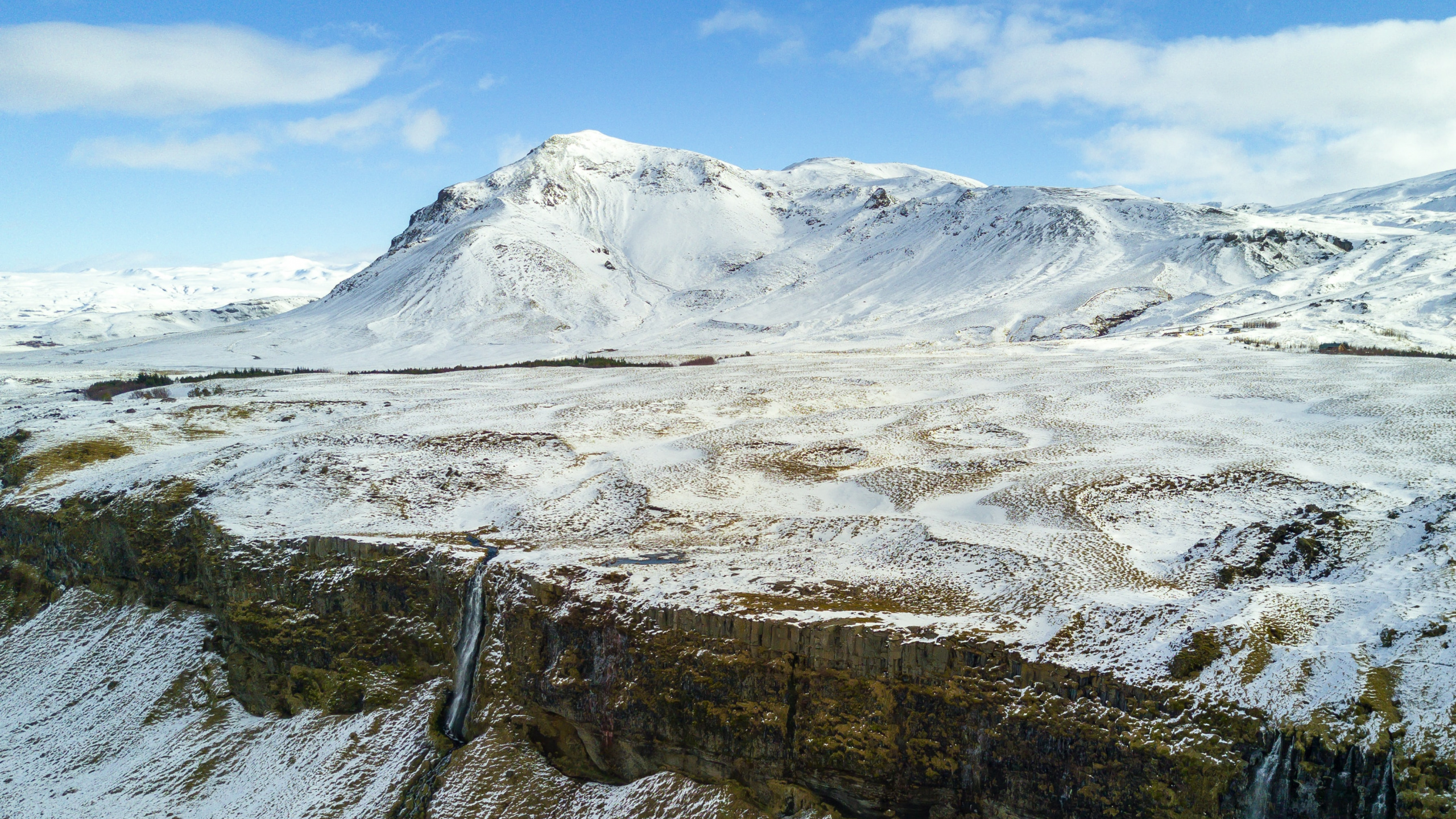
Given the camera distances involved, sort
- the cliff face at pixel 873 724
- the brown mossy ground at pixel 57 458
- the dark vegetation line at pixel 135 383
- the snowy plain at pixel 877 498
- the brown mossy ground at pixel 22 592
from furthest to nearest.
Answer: the dark vegetation line at pixel 135 383 → the brown mossy ground at pixel 57 458 → the brown mossy ground at pixel 22 592 → the snowy plain at pixel 877 498 → the cliff face at pixel 873 724

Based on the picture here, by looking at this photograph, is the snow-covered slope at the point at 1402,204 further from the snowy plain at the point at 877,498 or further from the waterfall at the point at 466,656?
the waterfall at the point at 466,656

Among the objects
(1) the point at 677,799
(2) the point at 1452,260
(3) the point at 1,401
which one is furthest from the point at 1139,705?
(2) the point at 1452,260

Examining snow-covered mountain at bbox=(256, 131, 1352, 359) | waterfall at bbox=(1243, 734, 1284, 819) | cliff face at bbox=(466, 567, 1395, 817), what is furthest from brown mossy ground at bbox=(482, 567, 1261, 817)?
snow-covered mountain at bbox=(256, 131, 1352, 359)

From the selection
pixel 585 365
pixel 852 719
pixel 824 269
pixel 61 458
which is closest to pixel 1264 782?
pixel 852 719

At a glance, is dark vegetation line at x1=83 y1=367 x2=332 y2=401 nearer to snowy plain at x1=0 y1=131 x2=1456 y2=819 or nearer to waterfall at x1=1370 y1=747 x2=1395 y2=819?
snowy plain at x1=0 y1=131 x2=1456 y2=819

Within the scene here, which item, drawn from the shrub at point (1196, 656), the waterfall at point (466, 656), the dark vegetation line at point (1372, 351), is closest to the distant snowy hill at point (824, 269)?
the dark vegetation line at point (1372, 351)

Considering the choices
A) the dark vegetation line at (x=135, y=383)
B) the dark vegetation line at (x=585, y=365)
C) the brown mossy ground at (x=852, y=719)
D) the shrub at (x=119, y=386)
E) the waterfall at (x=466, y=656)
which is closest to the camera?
the brown mossy ground at (x=852, y=719)
